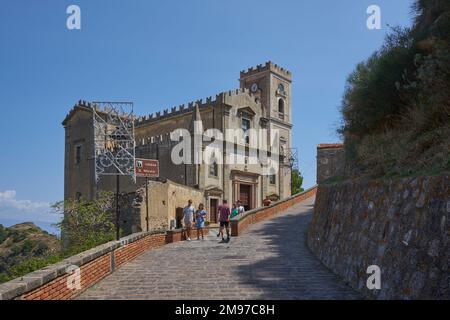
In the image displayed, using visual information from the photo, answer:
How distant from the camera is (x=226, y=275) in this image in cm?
870

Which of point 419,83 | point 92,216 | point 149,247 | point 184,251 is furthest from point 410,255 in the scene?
point 92,216

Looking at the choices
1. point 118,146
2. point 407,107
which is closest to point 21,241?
point 118,146

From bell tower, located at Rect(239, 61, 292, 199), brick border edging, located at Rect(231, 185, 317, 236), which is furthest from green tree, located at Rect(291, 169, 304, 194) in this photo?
brick border edging, located at Rect(231, 185, 317, 236)

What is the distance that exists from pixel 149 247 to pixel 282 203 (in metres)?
12.8

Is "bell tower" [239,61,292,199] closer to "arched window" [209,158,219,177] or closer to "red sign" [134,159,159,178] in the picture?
"arched window" [209,158,219,177]

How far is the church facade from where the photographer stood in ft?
98.5

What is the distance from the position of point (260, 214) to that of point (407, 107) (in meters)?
11.6

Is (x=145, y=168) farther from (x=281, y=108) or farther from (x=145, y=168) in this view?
(x=281, y=108)

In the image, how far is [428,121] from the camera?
29.2 feet

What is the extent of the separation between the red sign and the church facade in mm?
14931

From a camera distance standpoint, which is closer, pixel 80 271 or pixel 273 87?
pixel 80 271

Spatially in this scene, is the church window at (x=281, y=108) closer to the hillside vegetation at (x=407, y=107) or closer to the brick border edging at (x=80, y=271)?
the hillside vegetation at (x=407, y=107)

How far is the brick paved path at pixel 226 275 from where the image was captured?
7070mm
